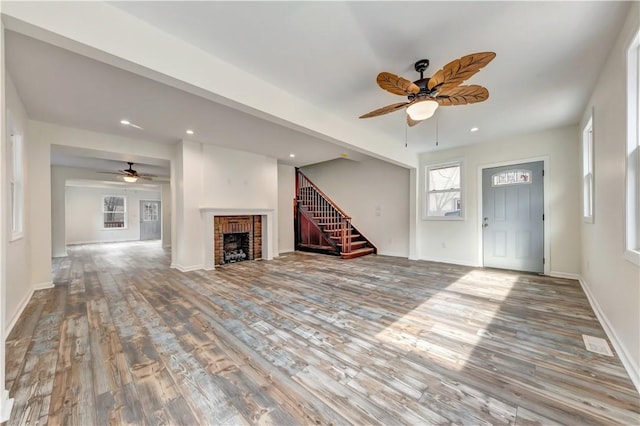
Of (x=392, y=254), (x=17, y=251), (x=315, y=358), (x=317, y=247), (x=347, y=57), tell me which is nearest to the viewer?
(x=315, y=358)

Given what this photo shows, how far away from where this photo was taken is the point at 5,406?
56.9 inches

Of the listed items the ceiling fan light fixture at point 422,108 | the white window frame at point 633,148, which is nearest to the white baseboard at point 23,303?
the ceiling fan light fixture at point 422,108

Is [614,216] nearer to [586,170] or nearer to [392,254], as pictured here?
[586,170]

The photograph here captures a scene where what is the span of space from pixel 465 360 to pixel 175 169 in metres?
5.88

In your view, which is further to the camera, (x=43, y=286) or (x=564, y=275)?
(x=564, y=275)

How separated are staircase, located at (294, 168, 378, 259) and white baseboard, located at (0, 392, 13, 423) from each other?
17.7 ft

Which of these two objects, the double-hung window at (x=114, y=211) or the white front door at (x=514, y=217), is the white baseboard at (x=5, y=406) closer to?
the white front door at (x=514, y=217)

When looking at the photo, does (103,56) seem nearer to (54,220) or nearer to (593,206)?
(593,206)

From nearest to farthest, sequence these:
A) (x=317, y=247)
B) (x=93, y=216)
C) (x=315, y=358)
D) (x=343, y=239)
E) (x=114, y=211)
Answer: (x=315, y=358)
(x=343, y=239)
(x=317, y=247)
(x=93, y=216)
(x=114, y=211)

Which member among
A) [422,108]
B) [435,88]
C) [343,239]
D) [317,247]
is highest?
[435,88]

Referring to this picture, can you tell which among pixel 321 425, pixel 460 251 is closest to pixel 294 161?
pixel 460 251

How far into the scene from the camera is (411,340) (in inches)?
89.1

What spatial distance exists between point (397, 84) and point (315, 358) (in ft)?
8.06

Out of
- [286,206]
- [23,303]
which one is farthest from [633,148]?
[286,206]
